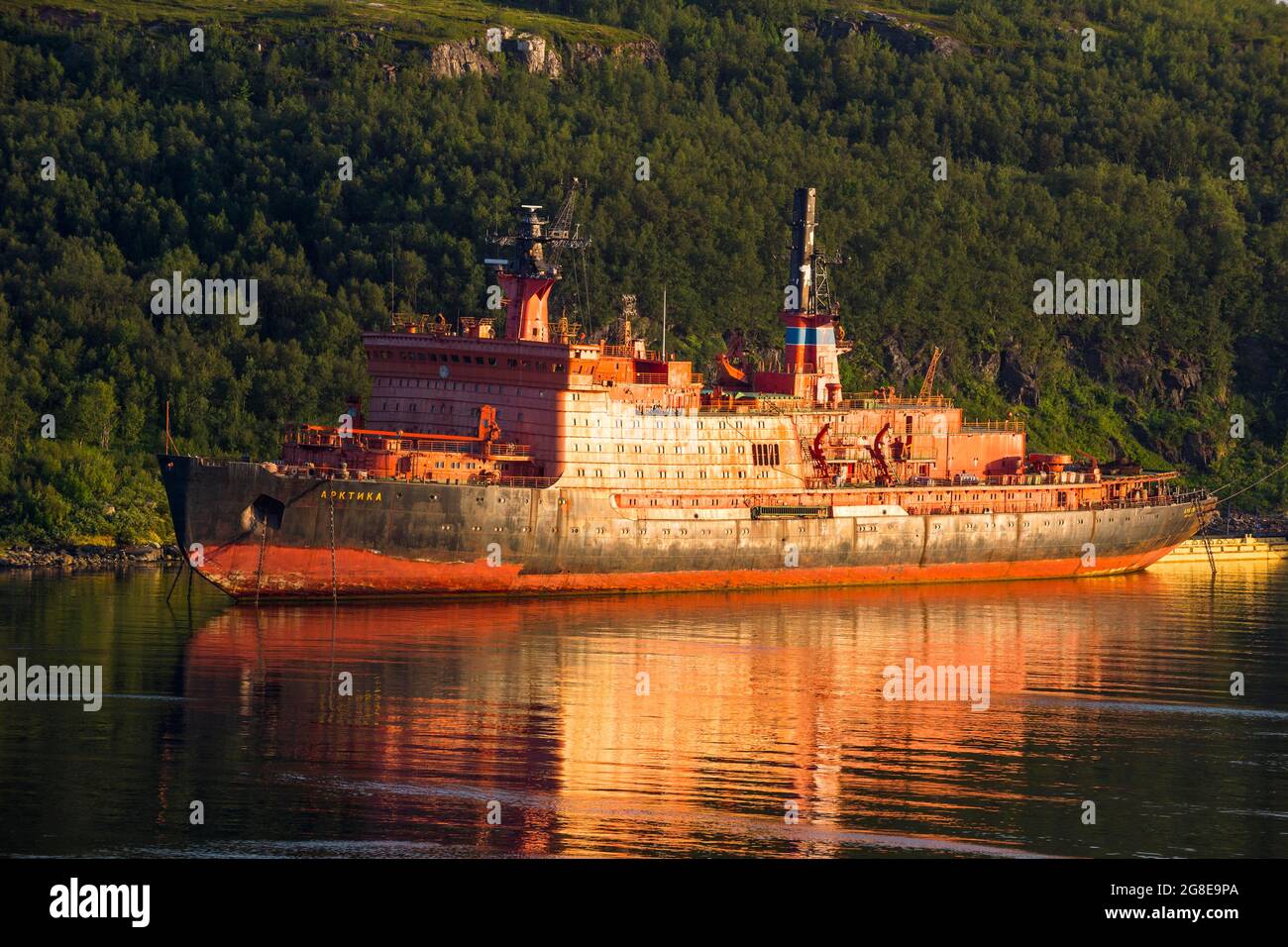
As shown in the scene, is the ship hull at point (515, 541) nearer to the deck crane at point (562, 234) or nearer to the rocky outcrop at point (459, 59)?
the deck crane at point (562, 234)

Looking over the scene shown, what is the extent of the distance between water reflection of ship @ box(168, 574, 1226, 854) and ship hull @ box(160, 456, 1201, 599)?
1161 millimetres

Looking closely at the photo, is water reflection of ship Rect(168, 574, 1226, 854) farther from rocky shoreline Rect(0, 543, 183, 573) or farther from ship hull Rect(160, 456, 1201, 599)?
rocky shoreline Rect(0, 543, 183, 573)

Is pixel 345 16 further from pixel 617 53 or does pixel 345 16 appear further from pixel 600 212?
pixel 600 212

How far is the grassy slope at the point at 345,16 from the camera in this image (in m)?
134

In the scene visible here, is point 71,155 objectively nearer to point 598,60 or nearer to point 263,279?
point 263,279

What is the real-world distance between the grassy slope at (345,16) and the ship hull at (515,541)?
6653cm

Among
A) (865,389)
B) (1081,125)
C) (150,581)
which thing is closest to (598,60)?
(1081,125)

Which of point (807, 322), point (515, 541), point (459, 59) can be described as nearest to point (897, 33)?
point (459, 59)

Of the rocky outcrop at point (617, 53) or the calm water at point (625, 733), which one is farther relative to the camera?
the rocky outcrop at point (617, 53)

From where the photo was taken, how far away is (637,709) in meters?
48.3

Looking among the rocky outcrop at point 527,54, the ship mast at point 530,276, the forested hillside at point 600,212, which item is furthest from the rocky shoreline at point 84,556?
the rocky outcrop at point 527,54

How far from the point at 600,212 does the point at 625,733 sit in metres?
69.7

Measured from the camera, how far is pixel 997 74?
499ft

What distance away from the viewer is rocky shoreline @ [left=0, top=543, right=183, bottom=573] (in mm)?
75125
